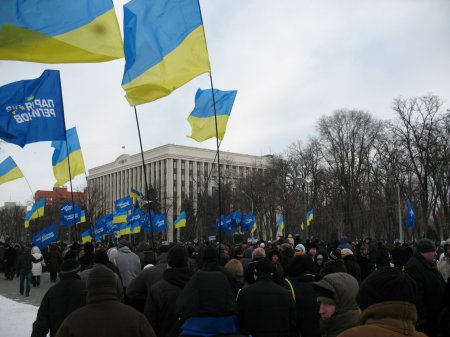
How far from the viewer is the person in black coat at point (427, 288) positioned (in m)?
5.33

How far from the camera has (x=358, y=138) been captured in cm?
4509

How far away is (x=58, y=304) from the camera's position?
4.76 metres

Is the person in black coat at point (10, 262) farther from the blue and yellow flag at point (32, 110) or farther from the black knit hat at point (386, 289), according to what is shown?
the black knit hat at point (386, 289)

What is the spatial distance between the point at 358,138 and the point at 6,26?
4244 cm

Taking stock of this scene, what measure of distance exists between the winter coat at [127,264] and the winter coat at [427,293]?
524 cm

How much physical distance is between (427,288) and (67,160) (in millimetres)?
11593

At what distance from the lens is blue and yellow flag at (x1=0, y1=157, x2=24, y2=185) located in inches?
623

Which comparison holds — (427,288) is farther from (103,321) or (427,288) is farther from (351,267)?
(103,321)

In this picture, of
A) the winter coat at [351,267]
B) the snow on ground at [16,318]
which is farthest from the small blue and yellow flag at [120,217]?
the winter coat at [351,267]

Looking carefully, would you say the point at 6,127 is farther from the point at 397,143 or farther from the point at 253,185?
the point at 253,185

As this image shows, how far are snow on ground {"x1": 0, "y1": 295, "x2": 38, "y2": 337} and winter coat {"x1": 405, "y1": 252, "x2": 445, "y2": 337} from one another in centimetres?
722

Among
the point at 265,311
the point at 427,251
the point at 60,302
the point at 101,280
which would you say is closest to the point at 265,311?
the point at 265,311

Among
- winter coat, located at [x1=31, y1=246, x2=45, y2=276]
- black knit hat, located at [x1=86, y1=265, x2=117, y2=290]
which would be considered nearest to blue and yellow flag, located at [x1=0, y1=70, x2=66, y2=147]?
black knit hat, located at [x1=86, y1=265, x2=117, y2=290]

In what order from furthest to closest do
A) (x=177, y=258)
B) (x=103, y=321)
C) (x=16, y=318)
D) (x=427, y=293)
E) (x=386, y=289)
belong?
(x=16, y=318) → (x=427, y=293) → (x=177, y=258) → (x=103, y=321) → (x=386, y=289)
